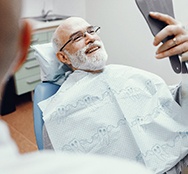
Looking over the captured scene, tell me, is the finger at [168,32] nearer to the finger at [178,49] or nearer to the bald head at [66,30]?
the finger at [178,49]

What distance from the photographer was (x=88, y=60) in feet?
5.70

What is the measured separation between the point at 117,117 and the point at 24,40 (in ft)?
3.90

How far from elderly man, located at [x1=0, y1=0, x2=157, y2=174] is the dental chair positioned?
3.95ft

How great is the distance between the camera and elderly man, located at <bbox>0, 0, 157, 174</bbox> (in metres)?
0.31

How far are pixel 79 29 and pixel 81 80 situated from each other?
33 centimetres

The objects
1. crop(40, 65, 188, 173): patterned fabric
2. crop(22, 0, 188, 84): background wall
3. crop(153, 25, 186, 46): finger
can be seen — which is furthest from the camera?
crop(22, 0, 188, 84): background wall

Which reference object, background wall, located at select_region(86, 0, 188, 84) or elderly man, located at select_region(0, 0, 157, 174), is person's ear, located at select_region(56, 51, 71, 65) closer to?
background wall, located at select_region(86, 0, 188, 84)

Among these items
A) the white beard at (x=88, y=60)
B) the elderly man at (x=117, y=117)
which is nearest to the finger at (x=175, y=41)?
the elderly man at (x=117, y=117)

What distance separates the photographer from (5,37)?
344 millimetres

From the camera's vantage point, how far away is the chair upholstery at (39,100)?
154 centimetres

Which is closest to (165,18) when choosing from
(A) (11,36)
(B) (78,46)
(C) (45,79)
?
(B) (78,46)

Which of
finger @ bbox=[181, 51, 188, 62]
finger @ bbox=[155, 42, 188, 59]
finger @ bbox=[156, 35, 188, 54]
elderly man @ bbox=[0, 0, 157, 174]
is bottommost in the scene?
finger @ bbox=[181, 51, 188, 62]

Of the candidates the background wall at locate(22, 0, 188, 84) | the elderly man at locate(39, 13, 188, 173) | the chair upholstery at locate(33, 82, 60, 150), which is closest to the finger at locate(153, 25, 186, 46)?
the elderly man at locate(39, 13, 188, 173)

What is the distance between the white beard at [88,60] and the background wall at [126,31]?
2.93 feet
